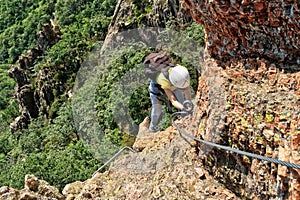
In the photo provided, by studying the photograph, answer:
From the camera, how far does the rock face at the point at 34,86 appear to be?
35.0 metres

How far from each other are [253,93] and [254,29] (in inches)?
25.8

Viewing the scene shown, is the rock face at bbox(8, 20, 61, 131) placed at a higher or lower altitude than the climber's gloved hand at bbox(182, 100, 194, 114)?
lower

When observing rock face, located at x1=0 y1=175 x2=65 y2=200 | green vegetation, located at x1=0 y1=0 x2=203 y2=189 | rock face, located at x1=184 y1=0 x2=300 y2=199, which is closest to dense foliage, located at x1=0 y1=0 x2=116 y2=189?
green vegetation, located at x1=0 y1=0 x2=203 y2=189

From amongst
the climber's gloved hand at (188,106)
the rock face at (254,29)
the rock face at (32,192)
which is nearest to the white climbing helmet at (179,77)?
the climber's gloved hand at (188,106)

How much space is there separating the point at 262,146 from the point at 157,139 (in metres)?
2.89

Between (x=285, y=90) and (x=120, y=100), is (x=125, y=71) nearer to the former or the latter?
(x=120, y=100)

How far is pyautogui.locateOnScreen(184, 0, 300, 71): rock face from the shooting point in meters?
4.04

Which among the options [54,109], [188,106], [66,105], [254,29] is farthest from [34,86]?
[254,29]

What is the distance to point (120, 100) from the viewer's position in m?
21.4

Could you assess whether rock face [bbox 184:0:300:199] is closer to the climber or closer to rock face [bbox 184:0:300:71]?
rock face [bbox 184:0:300:71]

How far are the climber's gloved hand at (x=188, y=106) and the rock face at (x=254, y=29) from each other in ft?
4.20

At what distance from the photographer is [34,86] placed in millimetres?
38031

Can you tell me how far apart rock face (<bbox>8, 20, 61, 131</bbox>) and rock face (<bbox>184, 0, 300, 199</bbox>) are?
99.7 feet

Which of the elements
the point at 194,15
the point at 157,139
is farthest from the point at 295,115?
the point at 157,139
